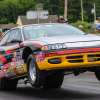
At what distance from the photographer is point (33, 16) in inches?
3445

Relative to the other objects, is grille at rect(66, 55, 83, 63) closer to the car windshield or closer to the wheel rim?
the wheel rim

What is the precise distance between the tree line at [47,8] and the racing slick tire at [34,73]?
368ft

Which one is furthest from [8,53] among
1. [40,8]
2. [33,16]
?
[33,16]

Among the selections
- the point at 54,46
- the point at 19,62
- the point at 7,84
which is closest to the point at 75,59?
the point at 54,46

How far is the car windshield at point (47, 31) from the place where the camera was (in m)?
7.84

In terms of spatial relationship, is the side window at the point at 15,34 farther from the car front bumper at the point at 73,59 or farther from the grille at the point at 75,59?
Answer: the grille at the point at 75,59

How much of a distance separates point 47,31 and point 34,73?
1.32 metres

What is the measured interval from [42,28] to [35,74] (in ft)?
5.08

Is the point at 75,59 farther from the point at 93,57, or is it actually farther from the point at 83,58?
the point at 93,57

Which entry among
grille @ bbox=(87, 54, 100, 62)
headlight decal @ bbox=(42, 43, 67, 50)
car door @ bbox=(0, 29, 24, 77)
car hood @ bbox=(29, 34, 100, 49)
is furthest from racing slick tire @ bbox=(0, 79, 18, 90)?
grille @ bbox=(87, 54, 100, 62)

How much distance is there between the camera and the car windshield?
25.7ft

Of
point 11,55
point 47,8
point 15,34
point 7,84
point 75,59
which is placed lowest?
point 47,8

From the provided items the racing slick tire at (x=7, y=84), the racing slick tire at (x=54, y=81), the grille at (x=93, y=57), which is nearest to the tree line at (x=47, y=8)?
the racing slick tire at (x=54, y=81)

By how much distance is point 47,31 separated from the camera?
26.1 ft
